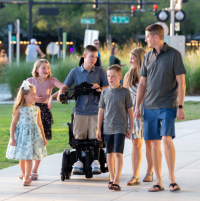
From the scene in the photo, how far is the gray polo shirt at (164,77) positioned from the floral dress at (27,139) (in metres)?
1.42

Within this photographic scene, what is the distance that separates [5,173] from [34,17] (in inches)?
1951

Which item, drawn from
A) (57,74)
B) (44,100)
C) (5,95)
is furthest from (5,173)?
(5,95)

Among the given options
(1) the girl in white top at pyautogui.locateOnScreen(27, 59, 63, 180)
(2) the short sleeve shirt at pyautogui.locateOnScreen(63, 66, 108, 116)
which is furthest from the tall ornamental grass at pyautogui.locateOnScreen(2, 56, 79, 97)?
(2) the short sleeve shirt at pyautogui.locateOnScreen(63, 66, 108, 116)

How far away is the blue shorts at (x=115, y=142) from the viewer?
211 inches

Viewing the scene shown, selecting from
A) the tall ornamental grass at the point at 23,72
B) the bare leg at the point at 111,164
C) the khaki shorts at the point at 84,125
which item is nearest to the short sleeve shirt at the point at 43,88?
the khaki shorts at the point at 84,125

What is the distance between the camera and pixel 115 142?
5.39m

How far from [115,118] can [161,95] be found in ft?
1.90

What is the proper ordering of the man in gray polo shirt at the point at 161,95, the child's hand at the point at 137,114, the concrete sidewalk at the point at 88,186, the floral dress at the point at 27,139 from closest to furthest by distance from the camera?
the concrete sidewalk at the point at 88,186 → the man in gray polo shirt at the point at 161,95 → the child's hand at the point at 137,114 → the floral dress at the point at 27,139

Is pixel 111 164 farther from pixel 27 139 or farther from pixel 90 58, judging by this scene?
pixel 90 58

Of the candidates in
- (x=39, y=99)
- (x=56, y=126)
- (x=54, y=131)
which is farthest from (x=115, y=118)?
(x=56, y=126)

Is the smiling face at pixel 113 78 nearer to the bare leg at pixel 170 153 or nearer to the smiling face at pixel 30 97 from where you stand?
the bare leg at pixel 170 153

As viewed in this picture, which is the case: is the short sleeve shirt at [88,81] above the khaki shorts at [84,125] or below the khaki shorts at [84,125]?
above

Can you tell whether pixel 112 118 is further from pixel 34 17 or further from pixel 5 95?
pixel 34 17

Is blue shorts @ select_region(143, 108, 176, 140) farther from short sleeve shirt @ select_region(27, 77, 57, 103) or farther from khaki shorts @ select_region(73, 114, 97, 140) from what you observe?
short sleeve shirt @ select_region(27, 77, 57, 103)
